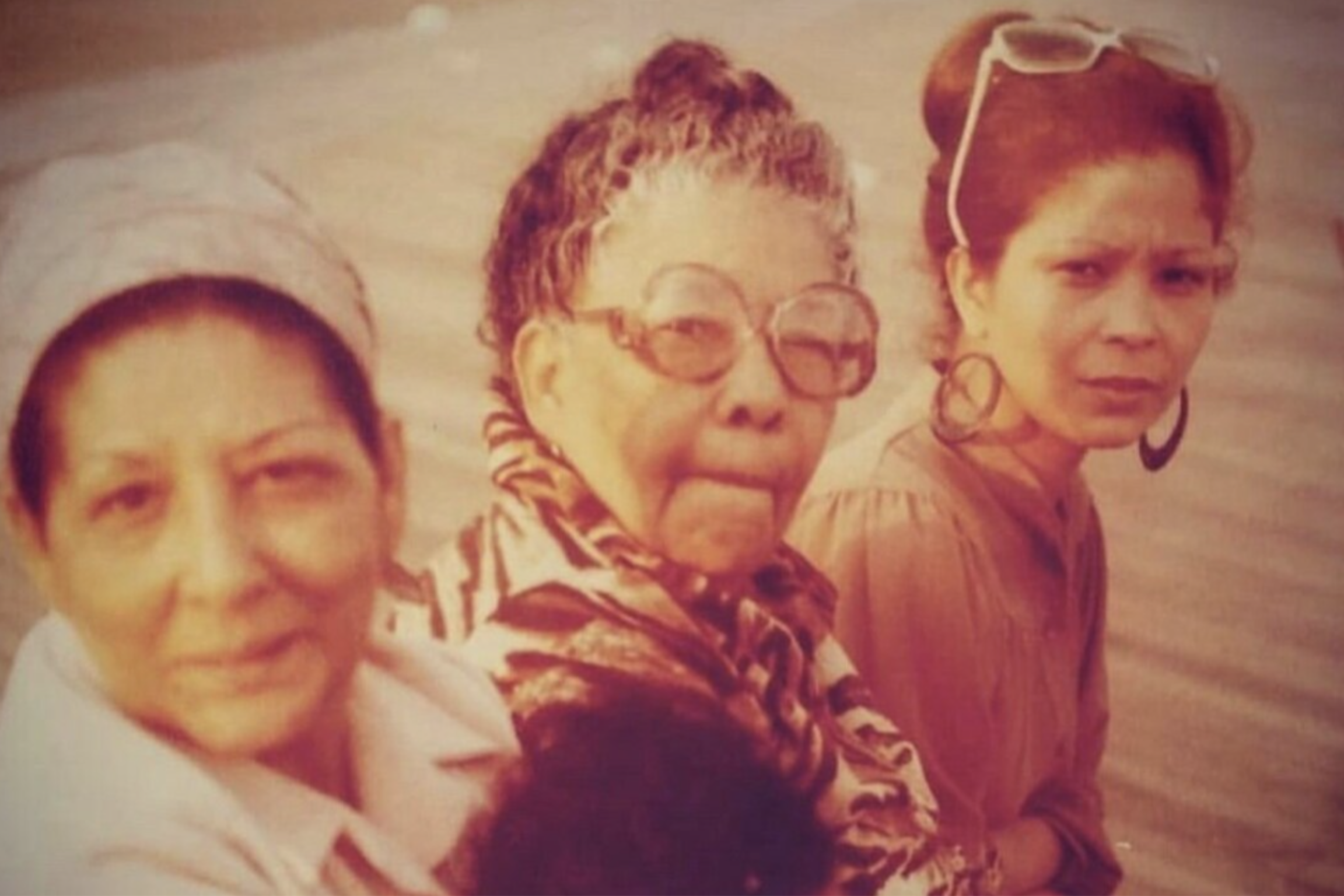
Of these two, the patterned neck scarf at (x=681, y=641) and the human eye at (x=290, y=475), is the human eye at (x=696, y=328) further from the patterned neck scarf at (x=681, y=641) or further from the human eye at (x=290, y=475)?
the human eye at (x=290, y=475)

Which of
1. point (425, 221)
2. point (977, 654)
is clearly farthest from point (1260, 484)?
point (425, 221)

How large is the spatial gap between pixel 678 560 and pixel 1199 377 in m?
0.66

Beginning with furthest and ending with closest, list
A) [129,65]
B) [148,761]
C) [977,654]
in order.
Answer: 1. [977,654]
2. [129,65]
3. [148,761]

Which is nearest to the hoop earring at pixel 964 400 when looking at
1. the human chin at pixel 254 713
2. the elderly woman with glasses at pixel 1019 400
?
the elderly woman with glasses at pixel 1019 400

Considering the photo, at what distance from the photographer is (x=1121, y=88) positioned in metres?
2.26

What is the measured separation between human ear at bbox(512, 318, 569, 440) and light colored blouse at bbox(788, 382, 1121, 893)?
29 cm

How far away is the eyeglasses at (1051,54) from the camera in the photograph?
2230 millimetres

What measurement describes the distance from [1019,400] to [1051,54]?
1.26 feet

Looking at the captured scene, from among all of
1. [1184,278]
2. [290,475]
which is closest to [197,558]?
[290,475]

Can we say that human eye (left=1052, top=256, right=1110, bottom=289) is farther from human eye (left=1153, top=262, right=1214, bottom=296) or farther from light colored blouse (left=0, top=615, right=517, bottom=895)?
light colored blouse (left=0, top=615, right=517, bottom=895)

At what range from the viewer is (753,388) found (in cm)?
212

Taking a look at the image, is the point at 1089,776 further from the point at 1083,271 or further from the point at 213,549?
the point at 213,549

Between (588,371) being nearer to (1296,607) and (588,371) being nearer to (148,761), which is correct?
(148,761)

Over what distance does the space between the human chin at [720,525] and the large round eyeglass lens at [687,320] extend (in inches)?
4.8
